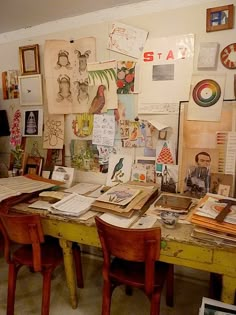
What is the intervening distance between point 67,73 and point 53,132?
489 mm

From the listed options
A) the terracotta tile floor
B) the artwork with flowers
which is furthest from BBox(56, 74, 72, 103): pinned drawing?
the terracotta tile floor

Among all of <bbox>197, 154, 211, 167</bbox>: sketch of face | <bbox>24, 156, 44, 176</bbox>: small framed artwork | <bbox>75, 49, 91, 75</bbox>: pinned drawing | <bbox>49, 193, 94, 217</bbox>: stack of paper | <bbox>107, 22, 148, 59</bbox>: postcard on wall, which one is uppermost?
<bbox>107, 22, 148, 59</bbox>: postcard on wall

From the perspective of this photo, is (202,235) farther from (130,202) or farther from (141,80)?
(141,80)

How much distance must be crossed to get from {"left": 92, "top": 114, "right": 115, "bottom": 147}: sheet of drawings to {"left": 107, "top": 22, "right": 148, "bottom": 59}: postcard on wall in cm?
47

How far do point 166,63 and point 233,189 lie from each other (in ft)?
3.03

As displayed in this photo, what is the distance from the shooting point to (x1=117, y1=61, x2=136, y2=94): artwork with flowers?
176 cm

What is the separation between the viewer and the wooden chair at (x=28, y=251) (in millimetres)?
1320

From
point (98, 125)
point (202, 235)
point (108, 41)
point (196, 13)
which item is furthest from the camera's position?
point (98, 125)

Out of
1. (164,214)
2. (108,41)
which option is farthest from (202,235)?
(108,41)

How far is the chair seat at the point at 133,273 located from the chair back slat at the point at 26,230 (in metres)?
0.42

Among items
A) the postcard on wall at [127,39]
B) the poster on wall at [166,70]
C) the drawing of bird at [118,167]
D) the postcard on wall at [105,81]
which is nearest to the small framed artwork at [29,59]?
the postcard on wall at [105,81]

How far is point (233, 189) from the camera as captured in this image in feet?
5.20

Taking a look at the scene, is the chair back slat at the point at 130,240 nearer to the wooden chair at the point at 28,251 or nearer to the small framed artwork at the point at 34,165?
the wooden chair at the point at 28,251

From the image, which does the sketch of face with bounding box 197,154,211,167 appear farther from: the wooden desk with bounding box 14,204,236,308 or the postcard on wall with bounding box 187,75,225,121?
the wooden desk with bounding box 14,204,236,308
